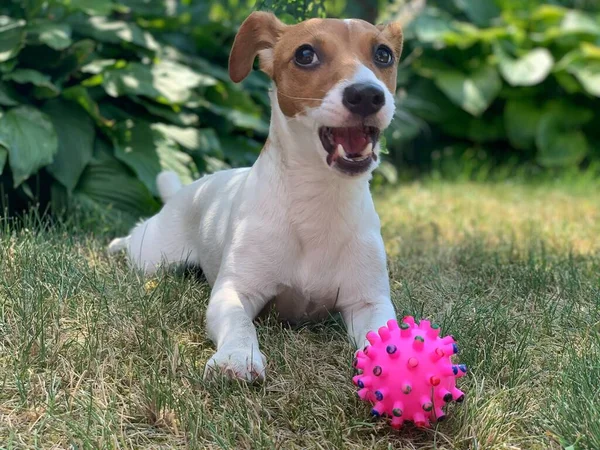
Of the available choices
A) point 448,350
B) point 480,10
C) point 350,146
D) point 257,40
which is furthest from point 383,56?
point 480,10

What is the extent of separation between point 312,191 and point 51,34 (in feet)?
8.26

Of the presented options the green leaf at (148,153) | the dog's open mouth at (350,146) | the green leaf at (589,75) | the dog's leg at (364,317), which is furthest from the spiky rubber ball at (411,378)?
the green leaf at (589,75)

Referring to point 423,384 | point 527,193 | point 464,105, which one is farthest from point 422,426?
point 464,105

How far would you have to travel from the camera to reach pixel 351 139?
2.86 meters

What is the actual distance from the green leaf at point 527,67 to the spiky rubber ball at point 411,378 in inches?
202

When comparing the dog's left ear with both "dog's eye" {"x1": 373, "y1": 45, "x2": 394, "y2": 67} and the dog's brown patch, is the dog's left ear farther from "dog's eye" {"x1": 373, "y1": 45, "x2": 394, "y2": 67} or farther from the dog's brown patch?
"dog's eye" {"x1": 373, "y1": 45, "x2": 394, "y2": 67}

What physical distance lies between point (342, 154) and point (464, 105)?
15.3 feet

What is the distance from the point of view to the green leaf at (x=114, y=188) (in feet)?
16.0

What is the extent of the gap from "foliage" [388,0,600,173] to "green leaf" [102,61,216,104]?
7.26 ft

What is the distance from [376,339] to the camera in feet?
7.83

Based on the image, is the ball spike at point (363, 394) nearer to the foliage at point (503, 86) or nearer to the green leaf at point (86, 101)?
the green leaf at point (86, 101)

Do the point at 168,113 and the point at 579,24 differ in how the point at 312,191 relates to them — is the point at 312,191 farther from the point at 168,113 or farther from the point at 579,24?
the point at 579,24

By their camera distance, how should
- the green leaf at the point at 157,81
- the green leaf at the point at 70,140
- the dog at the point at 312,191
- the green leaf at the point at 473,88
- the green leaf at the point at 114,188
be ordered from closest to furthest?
1. the dog at the point at 312,191
2. the green leaf at the point at 70,140
3. the green leaf at the point at 114,188
4. the green leaf at the point at 157,81
5. the green leaf at the point at 473,88

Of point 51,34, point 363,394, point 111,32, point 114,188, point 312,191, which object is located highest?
point 312,191
